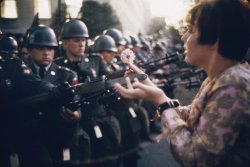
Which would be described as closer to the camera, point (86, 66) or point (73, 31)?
point (86, 66)

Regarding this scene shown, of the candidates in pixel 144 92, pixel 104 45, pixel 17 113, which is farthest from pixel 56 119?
pixel 104 45

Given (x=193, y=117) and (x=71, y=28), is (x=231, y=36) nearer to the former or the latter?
(x=193, y=117)

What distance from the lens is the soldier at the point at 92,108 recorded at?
599 centimetres

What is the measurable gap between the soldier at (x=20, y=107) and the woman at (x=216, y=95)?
1.79 metres

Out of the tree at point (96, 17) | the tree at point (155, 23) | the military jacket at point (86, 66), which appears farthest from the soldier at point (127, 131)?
the tree at point (155, 23)

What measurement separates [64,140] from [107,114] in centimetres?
162

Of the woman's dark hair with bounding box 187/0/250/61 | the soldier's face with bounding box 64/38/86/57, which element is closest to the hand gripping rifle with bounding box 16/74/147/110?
the woman's dark hair with bounding box 187/0/250/61

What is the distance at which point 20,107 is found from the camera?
A: 158 inches

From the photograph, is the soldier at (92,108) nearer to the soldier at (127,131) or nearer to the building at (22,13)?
the soldier at (127,131)

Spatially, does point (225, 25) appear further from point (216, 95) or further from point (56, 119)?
point (56, 119)

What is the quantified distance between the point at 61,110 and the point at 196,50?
2.64m

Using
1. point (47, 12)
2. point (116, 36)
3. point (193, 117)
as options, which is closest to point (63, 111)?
point (193, 117)

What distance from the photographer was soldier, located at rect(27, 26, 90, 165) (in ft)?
15.9

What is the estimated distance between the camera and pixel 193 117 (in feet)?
7.45
